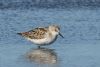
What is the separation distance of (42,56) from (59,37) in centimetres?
205

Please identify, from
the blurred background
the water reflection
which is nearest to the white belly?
the blurred background

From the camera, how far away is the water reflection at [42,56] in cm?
1058

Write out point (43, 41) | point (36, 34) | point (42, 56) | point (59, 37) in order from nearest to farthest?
point (42, 56) < point (43, 41) < point (36, 34) < point (59, 37)

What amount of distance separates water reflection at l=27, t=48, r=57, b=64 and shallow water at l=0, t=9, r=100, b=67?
11 centimetres

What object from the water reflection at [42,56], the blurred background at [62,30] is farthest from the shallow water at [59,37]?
the water reflection at [42,56]

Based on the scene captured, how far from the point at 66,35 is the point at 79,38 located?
1.41ft

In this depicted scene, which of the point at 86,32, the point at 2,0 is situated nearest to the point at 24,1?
the point at 2,0

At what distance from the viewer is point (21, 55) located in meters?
11.0

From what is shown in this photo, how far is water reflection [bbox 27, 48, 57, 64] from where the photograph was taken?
10.6 meters

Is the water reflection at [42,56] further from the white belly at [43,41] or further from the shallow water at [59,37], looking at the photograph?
the white belly at [43,41]

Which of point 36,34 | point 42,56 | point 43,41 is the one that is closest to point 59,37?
point 36,34

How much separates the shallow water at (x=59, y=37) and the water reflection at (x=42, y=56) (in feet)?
0.35

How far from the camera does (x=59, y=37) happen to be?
42.6ft

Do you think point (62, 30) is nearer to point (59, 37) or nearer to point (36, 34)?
point (59, 37)
